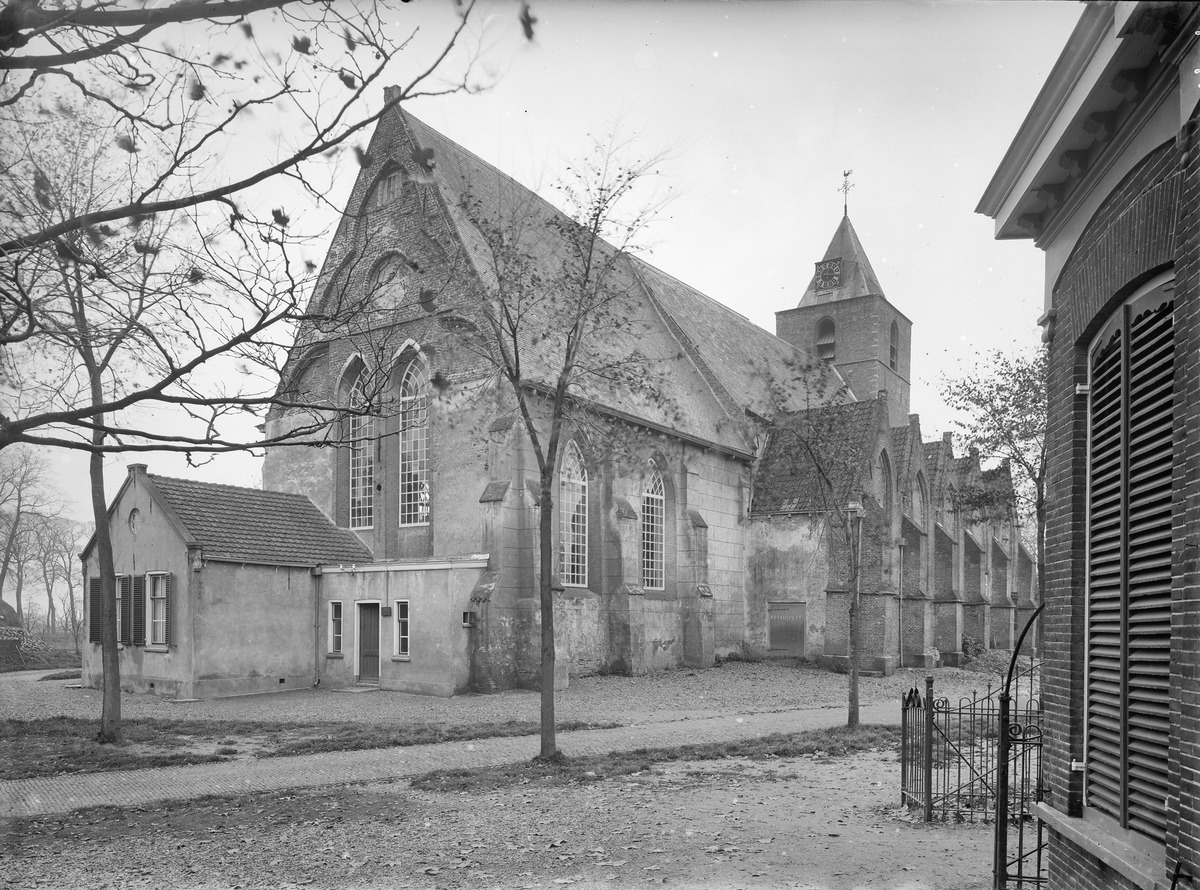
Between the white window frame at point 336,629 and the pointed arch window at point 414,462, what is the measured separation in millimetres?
2832

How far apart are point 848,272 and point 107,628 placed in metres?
41.1

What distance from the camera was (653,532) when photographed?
104 feet

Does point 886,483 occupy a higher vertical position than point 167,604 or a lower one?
higher

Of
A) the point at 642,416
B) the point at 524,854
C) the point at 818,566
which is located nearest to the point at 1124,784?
the point at 524,854

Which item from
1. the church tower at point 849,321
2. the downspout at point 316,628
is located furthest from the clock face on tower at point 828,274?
the downspout at point 316,628

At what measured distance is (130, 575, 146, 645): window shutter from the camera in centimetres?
2492

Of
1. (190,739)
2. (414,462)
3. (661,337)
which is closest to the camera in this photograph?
(190,739)

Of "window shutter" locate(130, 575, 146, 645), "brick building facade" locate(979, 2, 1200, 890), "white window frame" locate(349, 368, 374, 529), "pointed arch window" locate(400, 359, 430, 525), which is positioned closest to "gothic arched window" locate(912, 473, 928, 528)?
"pointed arch window" locate(400, 359, 430, 525)

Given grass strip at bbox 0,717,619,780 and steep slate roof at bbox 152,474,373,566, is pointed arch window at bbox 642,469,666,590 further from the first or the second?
grass strip at bbox 0,717,619,780

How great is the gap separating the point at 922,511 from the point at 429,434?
71.3ft

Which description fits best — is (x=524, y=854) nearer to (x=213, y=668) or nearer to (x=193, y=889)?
(x=193, y=889)

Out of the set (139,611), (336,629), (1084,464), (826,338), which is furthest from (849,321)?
(1084,464)

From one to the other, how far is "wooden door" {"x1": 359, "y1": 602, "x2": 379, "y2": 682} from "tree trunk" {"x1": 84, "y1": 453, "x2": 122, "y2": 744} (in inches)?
400

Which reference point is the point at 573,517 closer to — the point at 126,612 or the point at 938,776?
the point at 126,612
